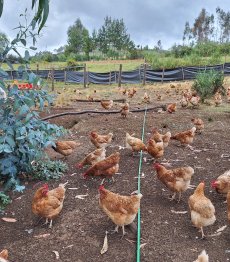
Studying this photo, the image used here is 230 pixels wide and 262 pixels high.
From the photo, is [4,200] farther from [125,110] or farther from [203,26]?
[203,26]

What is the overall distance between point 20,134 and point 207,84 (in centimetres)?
964

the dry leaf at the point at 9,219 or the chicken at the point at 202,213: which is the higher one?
the chicken at the point at 202,213

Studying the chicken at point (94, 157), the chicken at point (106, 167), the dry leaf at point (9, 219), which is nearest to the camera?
the dry leaf at point (9, 219)

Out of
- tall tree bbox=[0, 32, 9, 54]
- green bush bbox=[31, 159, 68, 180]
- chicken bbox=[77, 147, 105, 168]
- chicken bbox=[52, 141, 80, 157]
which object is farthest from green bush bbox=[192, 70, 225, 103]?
tall tree bbox=[0, 32, 9, 54]

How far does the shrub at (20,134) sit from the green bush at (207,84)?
28.8 ft

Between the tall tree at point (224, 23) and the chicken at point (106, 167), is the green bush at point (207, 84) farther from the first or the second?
the tall tree at point (224, 23)

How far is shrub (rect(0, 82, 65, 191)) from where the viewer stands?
15.3 feet

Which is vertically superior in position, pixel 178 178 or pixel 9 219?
pixel 178 178

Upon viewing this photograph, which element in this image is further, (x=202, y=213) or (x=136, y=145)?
(x=136, y=145)

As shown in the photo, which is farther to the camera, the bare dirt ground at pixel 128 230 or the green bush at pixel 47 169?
the green bush at pixel 47 169

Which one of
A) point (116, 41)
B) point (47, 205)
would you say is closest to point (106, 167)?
point (47, 205)

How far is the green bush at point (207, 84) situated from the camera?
513 inches

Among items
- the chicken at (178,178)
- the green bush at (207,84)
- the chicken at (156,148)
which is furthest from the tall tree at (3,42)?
the green bush at (207,84)

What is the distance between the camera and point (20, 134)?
16.1 feet
